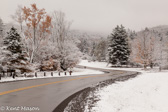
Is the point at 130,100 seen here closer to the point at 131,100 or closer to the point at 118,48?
the point at 131,100

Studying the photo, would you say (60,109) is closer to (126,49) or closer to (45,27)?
(45,27)

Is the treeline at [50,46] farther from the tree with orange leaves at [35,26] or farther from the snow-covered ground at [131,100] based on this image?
the snow-covered ground at [131,100]

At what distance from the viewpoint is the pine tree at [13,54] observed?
56.2 feet

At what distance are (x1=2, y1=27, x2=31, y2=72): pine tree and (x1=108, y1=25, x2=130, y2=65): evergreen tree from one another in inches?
1169

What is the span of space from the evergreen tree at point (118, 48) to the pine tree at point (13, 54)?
29.7m

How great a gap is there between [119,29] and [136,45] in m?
9.74

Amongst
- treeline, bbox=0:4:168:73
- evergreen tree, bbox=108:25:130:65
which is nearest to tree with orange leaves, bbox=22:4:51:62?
treeline, bbox=0:4:168:73

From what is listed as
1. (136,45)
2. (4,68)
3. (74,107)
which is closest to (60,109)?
(74,107)

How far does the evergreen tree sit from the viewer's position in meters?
41.9

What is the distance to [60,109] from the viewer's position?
597 cm

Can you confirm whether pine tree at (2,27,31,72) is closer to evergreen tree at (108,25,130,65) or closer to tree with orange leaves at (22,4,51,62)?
tree with orange leaves at (22,4,51,62)

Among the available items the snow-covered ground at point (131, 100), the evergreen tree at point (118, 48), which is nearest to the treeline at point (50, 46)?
the evergreen tree at point (118, 48)

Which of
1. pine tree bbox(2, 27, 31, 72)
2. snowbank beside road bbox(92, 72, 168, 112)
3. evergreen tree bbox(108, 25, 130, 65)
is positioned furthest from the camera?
evergreen tree bbox(108, 25, 130, 65)

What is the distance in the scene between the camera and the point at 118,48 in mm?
42281
